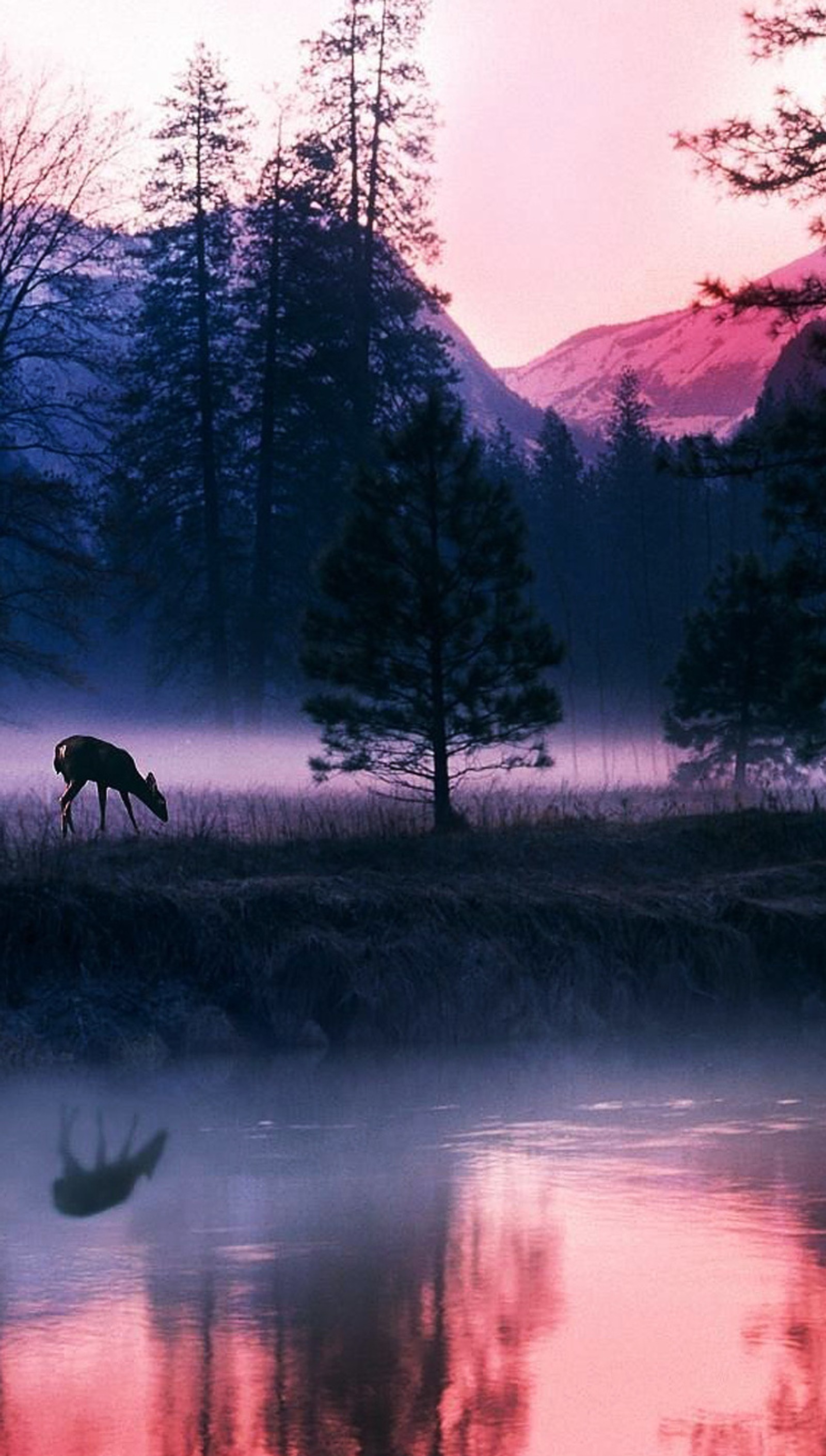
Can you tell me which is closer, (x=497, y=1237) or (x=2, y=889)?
(x=497, y=1237)

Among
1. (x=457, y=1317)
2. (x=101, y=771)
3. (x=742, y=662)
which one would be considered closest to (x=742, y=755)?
(x=742, y=662)

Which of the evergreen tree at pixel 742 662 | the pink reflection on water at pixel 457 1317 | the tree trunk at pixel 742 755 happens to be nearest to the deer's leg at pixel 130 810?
the pink reflection on water at pixel 457 1317

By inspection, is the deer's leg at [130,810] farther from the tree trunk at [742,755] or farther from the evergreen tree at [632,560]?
the evergreen tree at [632,560]

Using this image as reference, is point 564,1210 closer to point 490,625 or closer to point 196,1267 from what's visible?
point 196,1267

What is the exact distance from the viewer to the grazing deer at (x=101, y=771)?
2428 cm

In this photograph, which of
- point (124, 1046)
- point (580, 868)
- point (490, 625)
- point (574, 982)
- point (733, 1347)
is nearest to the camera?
point (733, 1347)

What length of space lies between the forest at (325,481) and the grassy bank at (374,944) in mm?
3543

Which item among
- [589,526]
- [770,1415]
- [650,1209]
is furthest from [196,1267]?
[589,526]

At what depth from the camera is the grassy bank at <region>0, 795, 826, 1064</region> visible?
1839 centimetres

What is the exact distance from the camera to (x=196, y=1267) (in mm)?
11992

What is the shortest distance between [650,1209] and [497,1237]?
1033mm

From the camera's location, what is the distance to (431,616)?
A: 25.5 meters

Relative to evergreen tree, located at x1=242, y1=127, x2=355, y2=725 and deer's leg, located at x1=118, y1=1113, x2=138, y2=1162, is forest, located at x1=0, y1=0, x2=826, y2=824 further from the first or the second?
deer's leg, located at x1=118, y1=1113, x2=138, y2=1162

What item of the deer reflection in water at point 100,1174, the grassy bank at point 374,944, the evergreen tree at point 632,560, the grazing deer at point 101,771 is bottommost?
the deer reflection in water at point 100,1174
